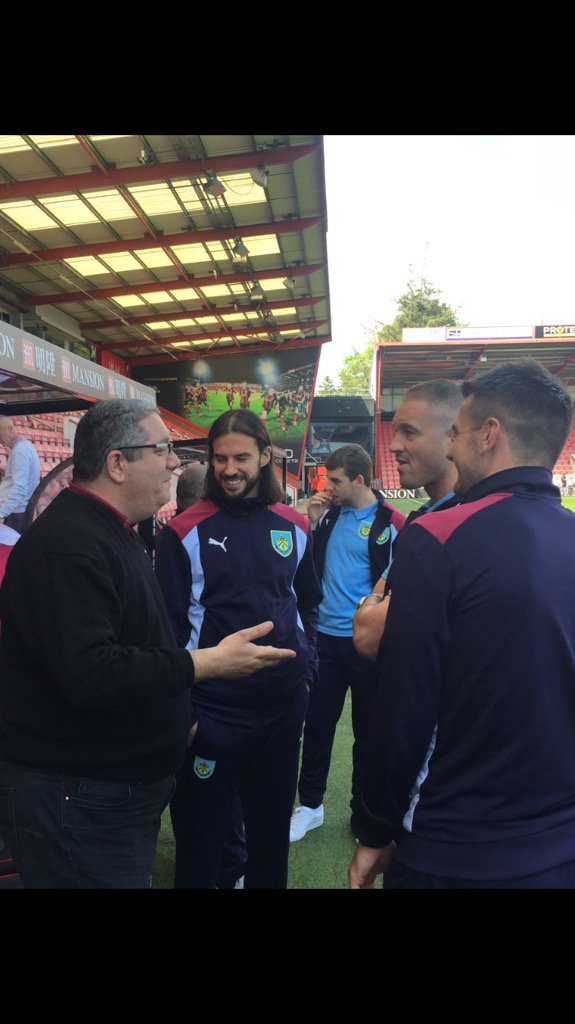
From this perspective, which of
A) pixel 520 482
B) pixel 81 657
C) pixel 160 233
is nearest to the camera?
pixel 520 482

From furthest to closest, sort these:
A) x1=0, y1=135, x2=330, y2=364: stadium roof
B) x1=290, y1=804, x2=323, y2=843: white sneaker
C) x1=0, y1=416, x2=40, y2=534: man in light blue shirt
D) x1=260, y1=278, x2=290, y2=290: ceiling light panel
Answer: x1=260, y1=278, x2=290, y2=290: ceiling light panel < x1=0, y1=135, x2=330, y2=364: stadium roof < x1=0, y1=416, x2=40, y2=534: man in light blue shirt < x1=290, y1=804, x2=323, y2=843: white sneaker

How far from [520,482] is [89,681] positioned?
3.16 ft

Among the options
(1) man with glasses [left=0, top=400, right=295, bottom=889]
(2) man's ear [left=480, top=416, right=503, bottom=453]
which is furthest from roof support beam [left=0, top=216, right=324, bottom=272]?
(2) man's ear [left=480, top=416, right=503, bottom=453]

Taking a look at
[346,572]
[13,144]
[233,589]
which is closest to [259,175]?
[13,144]

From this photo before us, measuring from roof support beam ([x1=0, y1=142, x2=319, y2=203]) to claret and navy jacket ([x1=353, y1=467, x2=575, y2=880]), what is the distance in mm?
9631

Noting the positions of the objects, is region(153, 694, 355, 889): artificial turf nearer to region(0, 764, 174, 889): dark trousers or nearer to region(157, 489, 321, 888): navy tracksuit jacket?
region(157, 489, 321, 888): navy tracksuit jacket

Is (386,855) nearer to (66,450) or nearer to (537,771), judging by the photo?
(537,771)

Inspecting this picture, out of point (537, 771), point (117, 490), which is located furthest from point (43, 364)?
point (537, 771)

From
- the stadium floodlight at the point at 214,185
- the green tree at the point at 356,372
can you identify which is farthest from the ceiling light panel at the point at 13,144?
the green tree at the point at 356,372

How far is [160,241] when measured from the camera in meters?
12.2

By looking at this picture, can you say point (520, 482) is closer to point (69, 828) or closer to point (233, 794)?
point (69, 828)

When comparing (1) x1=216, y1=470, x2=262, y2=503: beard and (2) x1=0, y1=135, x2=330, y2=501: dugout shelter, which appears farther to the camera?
(2) x1=0, y1=135, x2=330, y2=501: dugout shelter

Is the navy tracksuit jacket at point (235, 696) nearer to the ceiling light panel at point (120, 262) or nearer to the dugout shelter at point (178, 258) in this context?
the dugout shelter at point (178, 258)

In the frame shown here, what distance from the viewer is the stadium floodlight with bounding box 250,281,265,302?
15131mm
